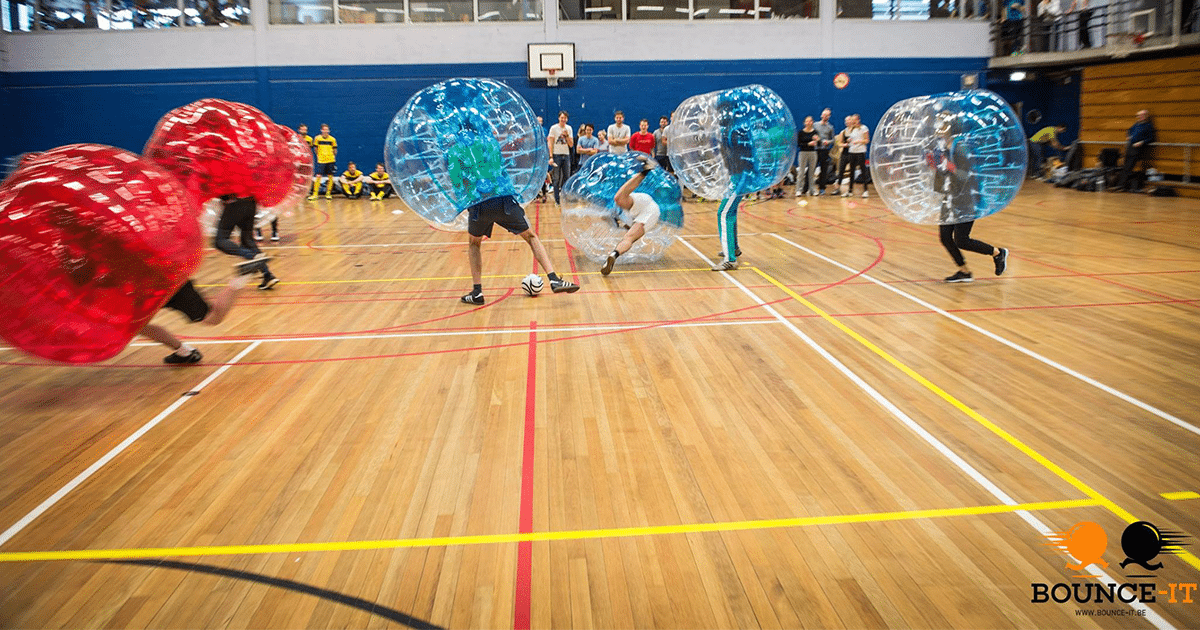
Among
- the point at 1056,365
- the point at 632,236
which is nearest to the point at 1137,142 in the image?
the point at 632,236

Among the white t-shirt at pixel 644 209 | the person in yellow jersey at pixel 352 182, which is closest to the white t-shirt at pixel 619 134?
the person in yellow jersey at pixel 352 182

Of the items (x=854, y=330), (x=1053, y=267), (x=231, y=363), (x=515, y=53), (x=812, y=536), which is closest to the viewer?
(x=812, y=536)

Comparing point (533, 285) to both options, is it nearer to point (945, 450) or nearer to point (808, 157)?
point (945, 450)

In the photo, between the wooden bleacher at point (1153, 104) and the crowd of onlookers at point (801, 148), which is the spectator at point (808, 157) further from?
the wooden bleacher at point (1153, 104)

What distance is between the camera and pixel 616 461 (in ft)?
15.1

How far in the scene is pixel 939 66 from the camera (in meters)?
23.3

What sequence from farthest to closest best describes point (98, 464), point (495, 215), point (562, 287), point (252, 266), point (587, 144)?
point (587, 144) → point (562, 287) → point (252, 266) → point (495, 215) → point (98, 464)

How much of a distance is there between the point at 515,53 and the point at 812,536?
20.4 meters

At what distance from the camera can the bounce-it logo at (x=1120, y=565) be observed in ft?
10.6

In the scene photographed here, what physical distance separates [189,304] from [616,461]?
12.0ft

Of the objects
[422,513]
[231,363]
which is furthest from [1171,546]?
[231,363]

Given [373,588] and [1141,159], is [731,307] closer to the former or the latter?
[373,588]

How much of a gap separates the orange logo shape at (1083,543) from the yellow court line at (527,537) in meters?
0.22

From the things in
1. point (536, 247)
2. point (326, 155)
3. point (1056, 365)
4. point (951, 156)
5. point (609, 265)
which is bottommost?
point (1056, 365)
